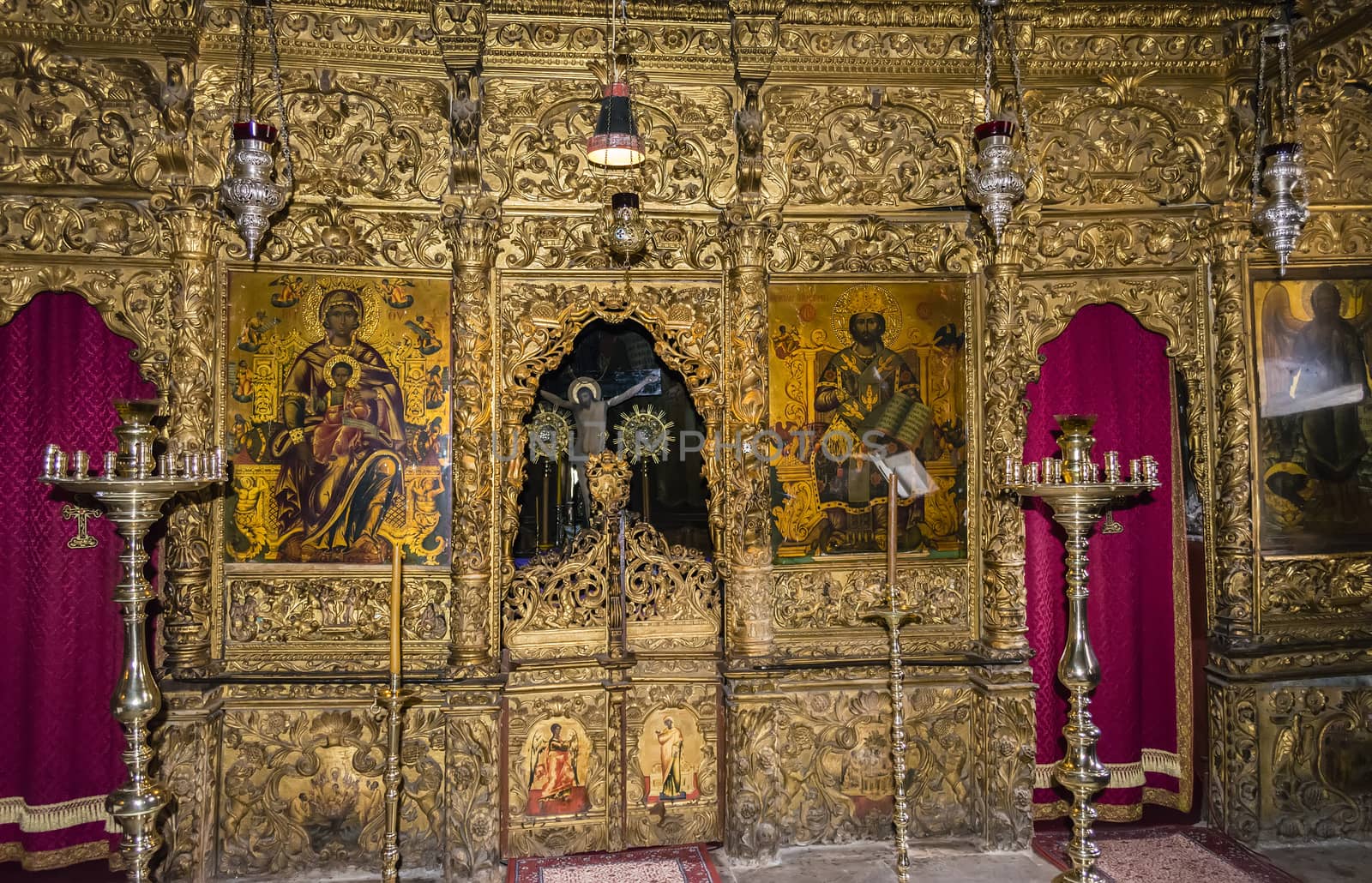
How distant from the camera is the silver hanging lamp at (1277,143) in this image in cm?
440

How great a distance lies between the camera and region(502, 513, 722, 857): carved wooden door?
467 centimetres

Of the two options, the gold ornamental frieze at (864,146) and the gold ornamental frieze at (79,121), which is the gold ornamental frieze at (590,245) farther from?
the gold ornamental frieze at (79,121)

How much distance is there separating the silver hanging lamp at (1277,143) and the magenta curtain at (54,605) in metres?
6.37

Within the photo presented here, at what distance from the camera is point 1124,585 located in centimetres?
520

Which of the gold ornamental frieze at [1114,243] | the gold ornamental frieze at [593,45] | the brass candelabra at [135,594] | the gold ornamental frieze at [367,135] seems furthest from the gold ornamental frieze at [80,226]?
the gold ornamental frieze at [1114,243]

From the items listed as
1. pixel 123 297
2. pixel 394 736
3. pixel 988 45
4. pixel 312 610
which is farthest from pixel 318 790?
pixel 988 45

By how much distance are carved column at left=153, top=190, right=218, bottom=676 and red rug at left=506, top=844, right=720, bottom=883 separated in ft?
6.83

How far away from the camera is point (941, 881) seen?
4.31 metres

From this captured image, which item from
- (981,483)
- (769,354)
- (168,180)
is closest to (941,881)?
(981,483)

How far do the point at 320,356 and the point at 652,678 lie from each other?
8.60 feet

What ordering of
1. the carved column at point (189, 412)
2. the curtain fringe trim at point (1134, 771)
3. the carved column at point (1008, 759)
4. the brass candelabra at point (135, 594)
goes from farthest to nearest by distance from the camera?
the curtain fringe trim at point (1134, 771) → the carved column at point (1008, 759) → the carved column at point (189, 412) → the brass candelabra at point (135, 594)

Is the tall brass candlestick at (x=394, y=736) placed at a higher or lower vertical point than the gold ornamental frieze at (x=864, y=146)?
lower

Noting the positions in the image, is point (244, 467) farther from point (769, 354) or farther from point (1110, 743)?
point (1110, 743)

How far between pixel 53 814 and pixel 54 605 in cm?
113
